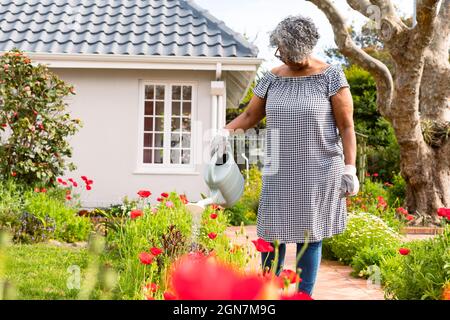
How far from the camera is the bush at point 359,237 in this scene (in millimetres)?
5758

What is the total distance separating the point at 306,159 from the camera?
9.09 ft

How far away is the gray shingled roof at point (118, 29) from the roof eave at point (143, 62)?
180 mm

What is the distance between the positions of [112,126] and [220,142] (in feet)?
22.8

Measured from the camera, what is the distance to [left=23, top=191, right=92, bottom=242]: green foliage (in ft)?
21.9

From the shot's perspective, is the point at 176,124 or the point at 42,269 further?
the point at 176,124

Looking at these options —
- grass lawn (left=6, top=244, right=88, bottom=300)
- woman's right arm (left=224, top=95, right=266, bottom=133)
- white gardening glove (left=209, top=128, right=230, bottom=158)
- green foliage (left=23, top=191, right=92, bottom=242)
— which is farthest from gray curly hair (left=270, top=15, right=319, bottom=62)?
green foliage (left=23, top=191, right=92, bottom=242)

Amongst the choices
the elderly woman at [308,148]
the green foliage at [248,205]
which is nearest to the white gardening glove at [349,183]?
the elderly woman at [308,148]

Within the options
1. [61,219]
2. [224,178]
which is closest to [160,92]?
[61,219]

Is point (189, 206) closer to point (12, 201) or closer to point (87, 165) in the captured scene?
point (12, 201)

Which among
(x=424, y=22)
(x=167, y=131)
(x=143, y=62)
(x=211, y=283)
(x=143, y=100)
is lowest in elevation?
(x=211, y=283)

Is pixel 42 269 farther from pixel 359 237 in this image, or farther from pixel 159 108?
pixel 159 108

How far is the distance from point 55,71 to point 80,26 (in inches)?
46.9

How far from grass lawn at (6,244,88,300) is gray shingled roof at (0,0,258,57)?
14.9 ft
